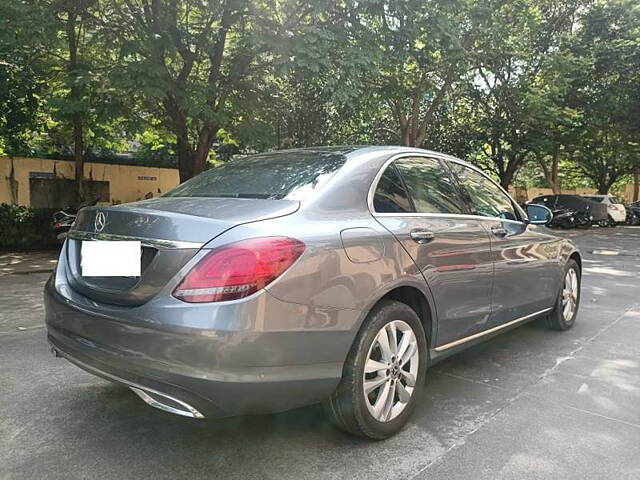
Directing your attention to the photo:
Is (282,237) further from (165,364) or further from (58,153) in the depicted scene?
(58,153)

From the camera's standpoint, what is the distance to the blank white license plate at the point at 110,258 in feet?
8.28

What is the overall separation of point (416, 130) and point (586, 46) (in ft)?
21.0

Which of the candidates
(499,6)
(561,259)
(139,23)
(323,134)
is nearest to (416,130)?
(323,134)

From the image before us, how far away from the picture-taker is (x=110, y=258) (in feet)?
8.52

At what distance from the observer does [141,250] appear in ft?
8.23

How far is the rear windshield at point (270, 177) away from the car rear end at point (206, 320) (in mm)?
278

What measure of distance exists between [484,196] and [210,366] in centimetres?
262

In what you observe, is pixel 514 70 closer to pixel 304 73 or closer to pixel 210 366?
pixel 304 73

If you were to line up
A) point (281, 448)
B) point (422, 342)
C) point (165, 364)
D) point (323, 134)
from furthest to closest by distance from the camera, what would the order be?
point (323, 134) < point (422, 342) < point (281, 448) < point (165, 364)

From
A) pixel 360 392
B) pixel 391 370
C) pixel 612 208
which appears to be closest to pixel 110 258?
pixel 360 392

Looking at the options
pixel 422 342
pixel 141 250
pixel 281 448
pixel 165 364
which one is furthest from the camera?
pixel 422 342

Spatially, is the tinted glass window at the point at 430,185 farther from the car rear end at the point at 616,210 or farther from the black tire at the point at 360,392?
the car rear end at the point at 616,210

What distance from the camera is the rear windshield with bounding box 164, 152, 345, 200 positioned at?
2.93 metres

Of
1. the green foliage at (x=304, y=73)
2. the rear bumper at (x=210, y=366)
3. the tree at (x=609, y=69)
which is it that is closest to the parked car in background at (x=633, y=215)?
the tree at (x=609, y=69)
